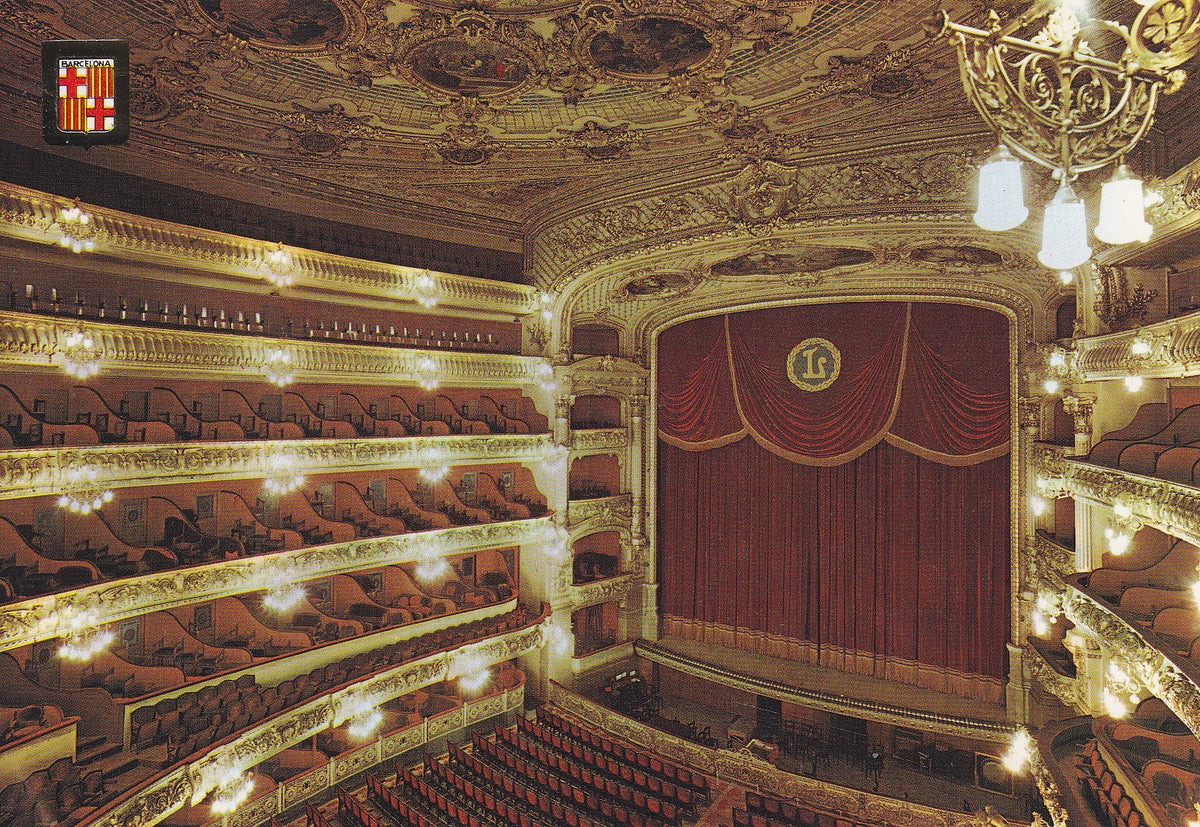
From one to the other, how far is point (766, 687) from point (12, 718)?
37.6 ft

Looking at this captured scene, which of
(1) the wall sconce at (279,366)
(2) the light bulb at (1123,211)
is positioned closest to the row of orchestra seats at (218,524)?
(1) the wall sconce at (279,366)

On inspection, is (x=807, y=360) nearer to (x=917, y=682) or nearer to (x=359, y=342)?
(x=917, y=682)

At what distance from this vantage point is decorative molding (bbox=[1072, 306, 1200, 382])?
5.87 meters

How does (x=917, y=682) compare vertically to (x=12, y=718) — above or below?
below

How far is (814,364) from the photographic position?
15.2 m

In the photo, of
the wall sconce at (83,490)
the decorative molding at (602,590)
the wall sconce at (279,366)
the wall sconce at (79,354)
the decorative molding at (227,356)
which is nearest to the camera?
the decorative molding at (227,356)

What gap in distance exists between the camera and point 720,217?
11570 mm

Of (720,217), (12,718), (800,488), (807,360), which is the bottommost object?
(12,718)

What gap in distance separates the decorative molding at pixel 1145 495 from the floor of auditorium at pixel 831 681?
19.6 feet

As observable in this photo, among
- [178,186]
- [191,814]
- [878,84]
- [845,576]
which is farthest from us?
[845,576]

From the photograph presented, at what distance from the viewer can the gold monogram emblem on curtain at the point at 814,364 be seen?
14969 millimetres

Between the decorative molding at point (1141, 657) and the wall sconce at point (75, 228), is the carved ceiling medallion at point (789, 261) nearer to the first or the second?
the decorative molding at point (1141, 657)

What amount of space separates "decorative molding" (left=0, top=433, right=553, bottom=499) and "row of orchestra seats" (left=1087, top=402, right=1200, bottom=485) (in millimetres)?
9738

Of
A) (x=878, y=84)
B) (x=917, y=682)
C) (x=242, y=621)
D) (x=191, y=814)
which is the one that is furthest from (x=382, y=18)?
(x=917, y=682)
